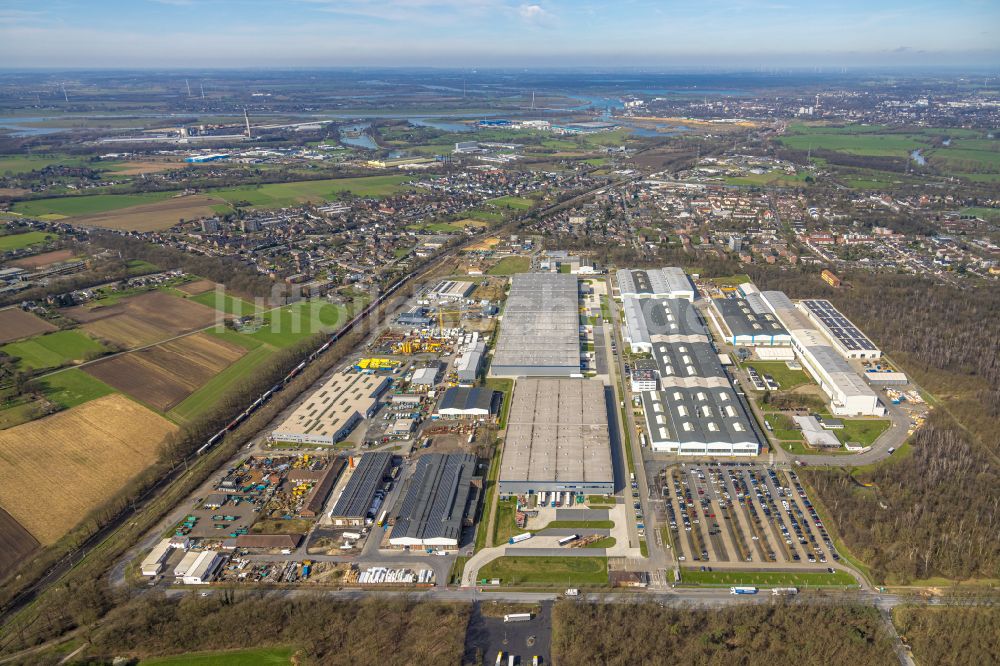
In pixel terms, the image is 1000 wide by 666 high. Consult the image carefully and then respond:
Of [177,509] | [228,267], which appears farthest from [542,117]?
[177,509]

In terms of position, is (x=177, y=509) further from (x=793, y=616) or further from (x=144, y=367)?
(x=793, y=616)

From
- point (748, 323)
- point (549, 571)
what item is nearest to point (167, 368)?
point (549, 571)

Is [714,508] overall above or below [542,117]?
below

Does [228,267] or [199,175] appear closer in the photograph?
[228,267]

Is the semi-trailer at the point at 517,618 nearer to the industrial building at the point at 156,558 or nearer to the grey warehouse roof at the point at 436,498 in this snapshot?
the grey warehouse roof at the point at 436,498

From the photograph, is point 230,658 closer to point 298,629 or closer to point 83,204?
point 298,629

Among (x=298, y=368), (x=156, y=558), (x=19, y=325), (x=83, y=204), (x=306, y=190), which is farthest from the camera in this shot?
(x=306, y=190)

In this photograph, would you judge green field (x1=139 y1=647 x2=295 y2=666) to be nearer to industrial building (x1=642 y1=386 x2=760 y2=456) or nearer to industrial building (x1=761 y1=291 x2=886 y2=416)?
industrial building (x1=642 y1=386 x2=760 y2=456)
